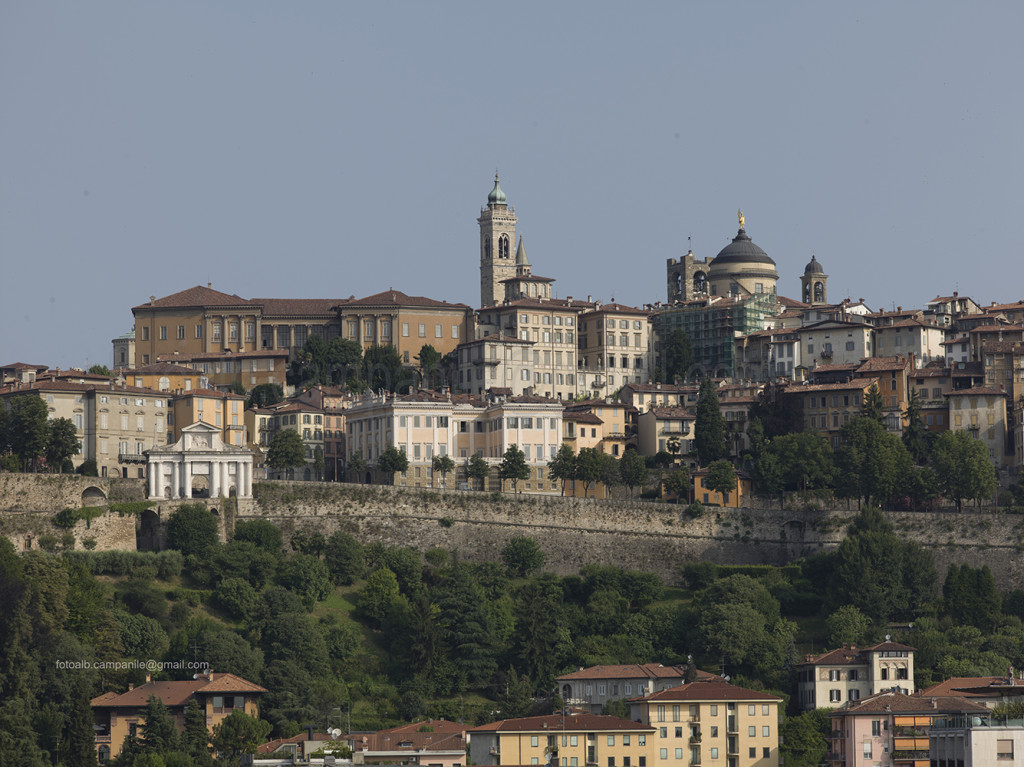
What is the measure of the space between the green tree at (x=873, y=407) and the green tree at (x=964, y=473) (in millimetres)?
7085

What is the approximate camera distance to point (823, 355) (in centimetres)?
12531

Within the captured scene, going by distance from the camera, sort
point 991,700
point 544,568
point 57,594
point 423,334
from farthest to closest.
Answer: point 423,334, point 544,568, point 57,594, point 991,700

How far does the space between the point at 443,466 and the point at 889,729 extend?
3883 cm

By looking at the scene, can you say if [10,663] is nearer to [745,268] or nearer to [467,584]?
[467,584]

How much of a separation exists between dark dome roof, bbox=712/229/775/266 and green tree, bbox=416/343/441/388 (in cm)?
2816

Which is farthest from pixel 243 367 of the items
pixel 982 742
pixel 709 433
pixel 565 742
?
pixel 982 742

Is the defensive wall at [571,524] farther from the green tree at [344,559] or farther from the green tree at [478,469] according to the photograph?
the green tree at [478,469]

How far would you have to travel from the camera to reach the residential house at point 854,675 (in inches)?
3236

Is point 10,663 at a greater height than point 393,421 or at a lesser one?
lesser

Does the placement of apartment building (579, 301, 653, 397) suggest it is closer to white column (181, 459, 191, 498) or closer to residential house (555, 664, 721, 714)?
white column (181, 459, 191, 498)

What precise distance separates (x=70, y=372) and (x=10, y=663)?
115ft

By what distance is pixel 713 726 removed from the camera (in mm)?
76438

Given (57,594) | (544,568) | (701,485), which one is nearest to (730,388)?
(701,485)

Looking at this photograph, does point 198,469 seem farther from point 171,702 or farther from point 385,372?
point 385,372
